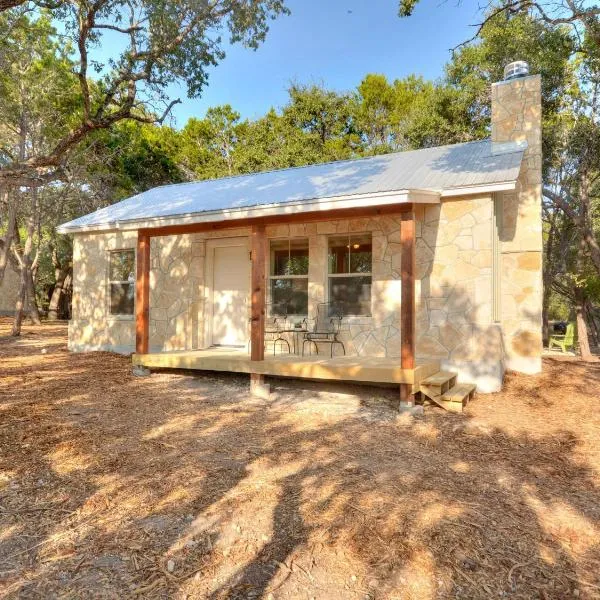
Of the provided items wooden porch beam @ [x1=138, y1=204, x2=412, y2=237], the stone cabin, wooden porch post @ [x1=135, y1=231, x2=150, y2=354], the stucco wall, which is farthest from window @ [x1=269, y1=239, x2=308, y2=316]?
wooden porch post @ [x1=135, y1=231, x2=150, y2=354]

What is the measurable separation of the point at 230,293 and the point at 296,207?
3.26 meters

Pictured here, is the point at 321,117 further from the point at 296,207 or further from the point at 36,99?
the point at 296,207

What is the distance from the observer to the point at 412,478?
12.5ft

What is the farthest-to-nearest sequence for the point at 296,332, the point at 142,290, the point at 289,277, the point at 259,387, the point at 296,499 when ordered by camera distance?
the point at 289,277 < the point at 296,332 < the point at 142,290 < the point at 259,387 < the point at 296,499

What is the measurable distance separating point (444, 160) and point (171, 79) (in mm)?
4927

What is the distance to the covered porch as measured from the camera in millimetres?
5719

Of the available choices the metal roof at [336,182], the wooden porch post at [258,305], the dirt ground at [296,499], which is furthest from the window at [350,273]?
the dirt ground at [296,499]

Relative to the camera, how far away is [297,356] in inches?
300

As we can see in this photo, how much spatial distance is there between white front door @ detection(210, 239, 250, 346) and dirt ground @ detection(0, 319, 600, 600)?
2.72 m

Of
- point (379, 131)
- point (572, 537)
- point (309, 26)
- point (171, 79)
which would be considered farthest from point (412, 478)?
point (379, 131)

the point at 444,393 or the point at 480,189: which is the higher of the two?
the point at 480,189

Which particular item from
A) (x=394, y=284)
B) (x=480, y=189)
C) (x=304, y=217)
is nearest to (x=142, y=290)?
(x=304, y=217)

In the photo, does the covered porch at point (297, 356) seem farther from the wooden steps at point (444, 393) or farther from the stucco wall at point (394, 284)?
the stucco wall at point (394, 284)

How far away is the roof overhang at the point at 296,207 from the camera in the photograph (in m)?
5.75
